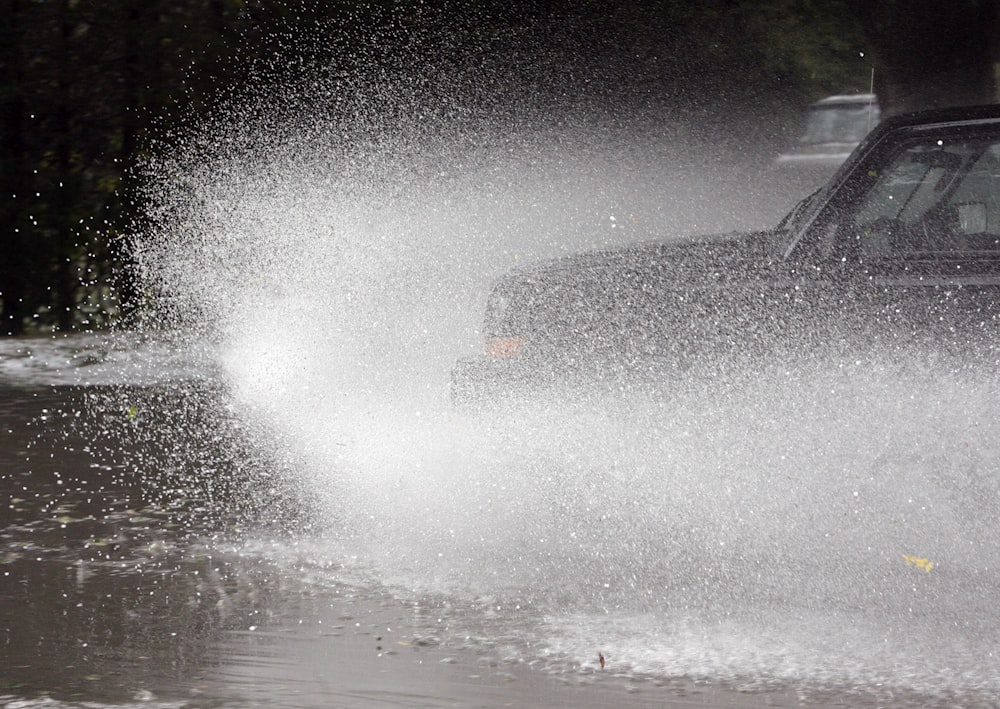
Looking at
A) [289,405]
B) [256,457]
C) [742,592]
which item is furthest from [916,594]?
[289,405]

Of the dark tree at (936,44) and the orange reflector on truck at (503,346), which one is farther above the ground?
the dark tree at (936,44)

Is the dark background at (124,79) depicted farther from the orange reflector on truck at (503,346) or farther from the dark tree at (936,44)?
the orange reflector on truck at (503,346)

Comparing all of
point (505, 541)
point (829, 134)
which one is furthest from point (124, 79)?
point (829, 134)

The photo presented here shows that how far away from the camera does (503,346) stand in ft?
21.2

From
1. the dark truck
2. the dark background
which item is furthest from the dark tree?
the dark truck

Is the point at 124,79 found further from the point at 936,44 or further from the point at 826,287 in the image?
the point at 936,44

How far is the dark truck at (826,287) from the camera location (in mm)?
5691

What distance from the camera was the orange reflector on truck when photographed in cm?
639

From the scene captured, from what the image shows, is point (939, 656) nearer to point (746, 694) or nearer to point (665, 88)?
point (746, 694)

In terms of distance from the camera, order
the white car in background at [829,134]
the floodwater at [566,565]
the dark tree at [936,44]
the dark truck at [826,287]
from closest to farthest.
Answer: the floodwater at [566,565], the dark truck at [826,287], the dark tree at [936,44], the white car in background at [829,134]

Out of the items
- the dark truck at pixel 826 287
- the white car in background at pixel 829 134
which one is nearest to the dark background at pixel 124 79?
the white car in background at pixel 829 134

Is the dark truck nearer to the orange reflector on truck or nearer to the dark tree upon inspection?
the orange reflector on truck

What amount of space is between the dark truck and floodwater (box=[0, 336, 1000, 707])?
0.15 m

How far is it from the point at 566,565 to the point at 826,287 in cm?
137
